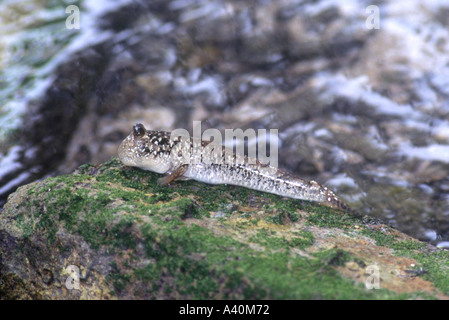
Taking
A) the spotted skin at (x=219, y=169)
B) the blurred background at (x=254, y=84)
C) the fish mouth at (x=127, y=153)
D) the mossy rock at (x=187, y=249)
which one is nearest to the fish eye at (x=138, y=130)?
the spotted skin at (x=219, y=169)

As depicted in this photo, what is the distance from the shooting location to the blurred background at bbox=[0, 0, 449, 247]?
22.1 feet

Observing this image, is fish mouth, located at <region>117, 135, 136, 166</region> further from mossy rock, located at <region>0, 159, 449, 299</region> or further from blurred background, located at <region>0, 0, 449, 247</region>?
blurred background, located at <region>0, 0, 449, 247</region>

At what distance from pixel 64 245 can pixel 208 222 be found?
4.33 feet

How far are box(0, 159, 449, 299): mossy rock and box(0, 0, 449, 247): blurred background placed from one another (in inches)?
80.8

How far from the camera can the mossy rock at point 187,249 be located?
328 centimetres

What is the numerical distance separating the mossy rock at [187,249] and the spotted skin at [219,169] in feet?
0.85

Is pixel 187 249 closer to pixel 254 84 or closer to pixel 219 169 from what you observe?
pixel 219 169

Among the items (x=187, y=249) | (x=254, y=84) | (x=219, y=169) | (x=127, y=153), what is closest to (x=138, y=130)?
(x=127, y=153)

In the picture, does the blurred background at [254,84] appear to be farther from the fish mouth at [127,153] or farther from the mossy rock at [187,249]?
the fish mouth at [127,153]

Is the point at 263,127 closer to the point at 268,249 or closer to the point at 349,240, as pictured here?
the point at 349,240

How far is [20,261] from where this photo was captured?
4.26 metres

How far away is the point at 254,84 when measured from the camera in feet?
26.8

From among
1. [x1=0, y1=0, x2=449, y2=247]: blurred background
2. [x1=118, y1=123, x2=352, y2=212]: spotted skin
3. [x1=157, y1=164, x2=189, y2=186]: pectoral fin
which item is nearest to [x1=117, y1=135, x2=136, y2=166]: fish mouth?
[x1=118, y1=123, x2=352, y2=212]: spotted skin
